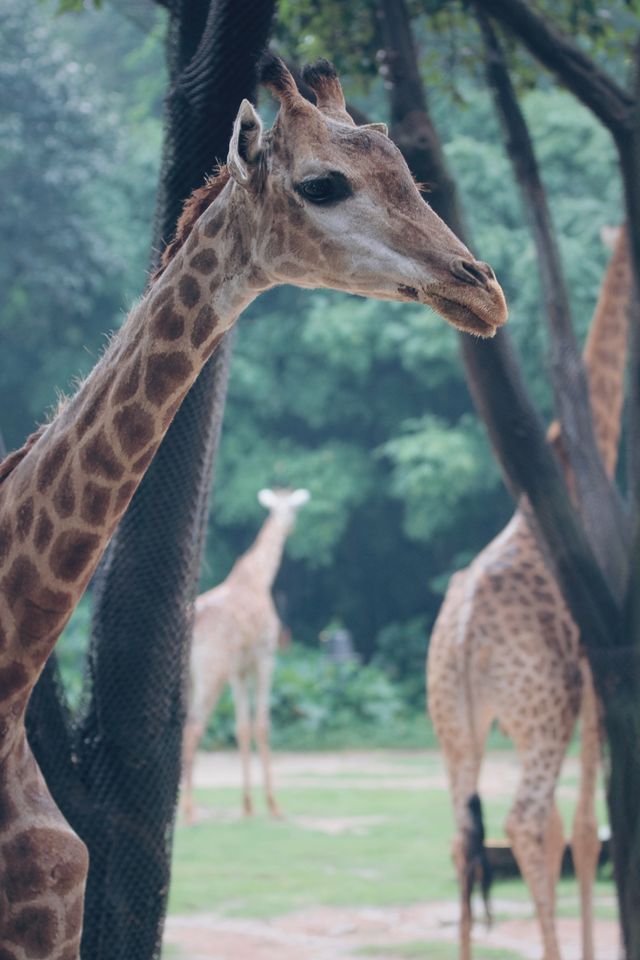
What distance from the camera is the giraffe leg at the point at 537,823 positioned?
556 cm

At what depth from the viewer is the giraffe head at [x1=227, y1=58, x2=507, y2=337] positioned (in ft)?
7.68

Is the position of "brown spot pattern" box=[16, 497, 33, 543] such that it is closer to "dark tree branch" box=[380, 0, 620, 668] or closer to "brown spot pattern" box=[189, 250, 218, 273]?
"brown spot pattern" box=[189, 250, 218, 273]

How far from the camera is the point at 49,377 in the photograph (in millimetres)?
19266

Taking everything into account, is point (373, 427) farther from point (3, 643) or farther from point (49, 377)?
point (3, 643)

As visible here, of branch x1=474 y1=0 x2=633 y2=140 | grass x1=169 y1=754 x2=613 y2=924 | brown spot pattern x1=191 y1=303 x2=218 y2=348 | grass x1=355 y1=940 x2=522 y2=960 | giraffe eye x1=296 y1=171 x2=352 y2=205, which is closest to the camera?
giraffe eye x1=296 y1=171 x2=352 y2=205

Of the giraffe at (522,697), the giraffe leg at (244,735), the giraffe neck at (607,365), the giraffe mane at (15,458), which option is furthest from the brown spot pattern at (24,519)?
the giraffe leg at (244,735)

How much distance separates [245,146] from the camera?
2.49 metres

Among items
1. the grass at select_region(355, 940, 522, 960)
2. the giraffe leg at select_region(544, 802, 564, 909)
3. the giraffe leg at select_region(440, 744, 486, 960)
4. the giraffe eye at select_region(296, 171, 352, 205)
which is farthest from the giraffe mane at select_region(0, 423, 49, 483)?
the giraffe leg at select_region(544, 802, 564, 909)

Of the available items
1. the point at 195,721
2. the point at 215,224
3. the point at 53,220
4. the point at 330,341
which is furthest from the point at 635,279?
the point at 53,220

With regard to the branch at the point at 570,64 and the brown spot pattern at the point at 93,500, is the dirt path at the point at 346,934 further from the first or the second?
the brown spot pattern at the point at 93,500

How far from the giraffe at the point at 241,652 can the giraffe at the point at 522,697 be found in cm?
402

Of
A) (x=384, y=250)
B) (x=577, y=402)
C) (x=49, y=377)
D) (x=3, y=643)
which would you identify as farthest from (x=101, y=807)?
(x=49, y=377)

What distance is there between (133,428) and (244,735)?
838 cm

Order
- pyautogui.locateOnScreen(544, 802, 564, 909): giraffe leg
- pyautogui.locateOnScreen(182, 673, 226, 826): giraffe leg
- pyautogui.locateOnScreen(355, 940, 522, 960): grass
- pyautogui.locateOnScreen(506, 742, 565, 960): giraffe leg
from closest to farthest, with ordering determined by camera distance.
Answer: pyautogui.locateOnScreen(506, 742, 565, 960): giraffe leg → pyautogui.locateOnScreen(355, 940, 522, 960): grass → pyautogui.locateOnScreen(544, 802, 564, 909): giraffe leg → pyautogui.locateOnScreen(182, 673, 226, 826): giraffe leg
